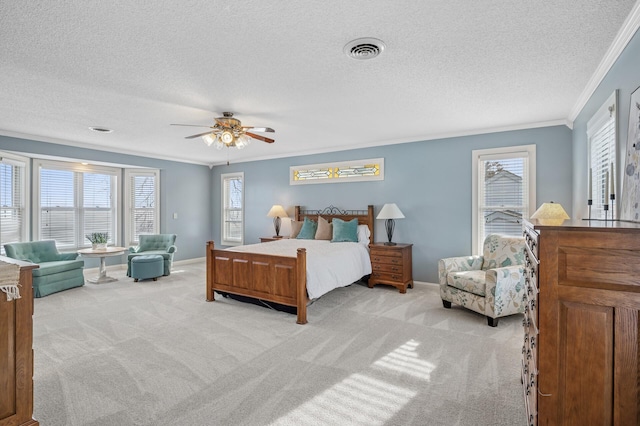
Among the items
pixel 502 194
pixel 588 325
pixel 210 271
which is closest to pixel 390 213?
pixel 502 194

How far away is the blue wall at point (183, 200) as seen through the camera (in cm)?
681

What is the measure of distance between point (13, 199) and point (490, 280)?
287 inches

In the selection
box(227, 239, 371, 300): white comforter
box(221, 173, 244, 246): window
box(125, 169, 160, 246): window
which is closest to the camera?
box(227, 239, 371, 300): white comforter

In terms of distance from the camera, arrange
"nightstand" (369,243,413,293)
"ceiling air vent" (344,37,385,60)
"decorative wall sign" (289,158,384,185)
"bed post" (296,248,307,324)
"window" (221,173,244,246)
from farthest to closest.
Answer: "window" (221,173,244,246) < "decorative wall sign" (289,158,384,185) < "nightstand" (369,243,413,293) < "bed post" (296,248,307,324) < "ceiling air vent" (344,37,385,60)

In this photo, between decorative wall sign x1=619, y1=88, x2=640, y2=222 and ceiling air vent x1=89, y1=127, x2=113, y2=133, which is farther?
ceiling air vent x1=89, y1=127, x2=113, y2=133

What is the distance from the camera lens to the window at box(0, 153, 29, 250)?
5.16 meters

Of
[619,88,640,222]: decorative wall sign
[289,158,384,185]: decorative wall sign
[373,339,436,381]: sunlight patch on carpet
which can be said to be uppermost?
[289,158,384,185]: decorative wall sign

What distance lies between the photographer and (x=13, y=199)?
5371 mm

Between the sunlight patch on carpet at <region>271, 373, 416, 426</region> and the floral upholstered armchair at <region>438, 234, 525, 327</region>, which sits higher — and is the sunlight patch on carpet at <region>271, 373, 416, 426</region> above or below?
below

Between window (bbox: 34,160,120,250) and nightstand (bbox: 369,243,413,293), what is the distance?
5602mm

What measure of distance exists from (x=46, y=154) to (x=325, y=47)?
5.56 meters

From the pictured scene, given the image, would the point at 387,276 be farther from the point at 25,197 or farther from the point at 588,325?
the point at 25,197

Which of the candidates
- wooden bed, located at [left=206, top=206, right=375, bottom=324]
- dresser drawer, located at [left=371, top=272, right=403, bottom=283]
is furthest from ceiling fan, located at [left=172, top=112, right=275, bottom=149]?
dresser drawer, located at [left=371, top=272, right=403, bottom=283]

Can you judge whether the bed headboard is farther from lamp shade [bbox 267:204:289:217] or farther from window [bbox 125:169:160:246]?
window [bbox 125:169:160:246]
